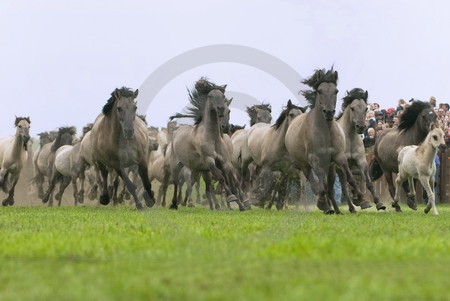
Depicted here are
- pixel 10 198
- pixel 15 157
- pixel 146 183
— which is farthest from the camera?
pixel 15 157

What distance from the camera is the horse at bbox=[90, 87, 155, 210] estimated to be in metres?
17.0

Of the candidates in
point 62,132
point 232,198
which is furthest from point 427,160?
point 62,132

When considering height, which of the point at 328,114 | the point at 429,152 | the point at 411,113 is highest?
the point at 411,113

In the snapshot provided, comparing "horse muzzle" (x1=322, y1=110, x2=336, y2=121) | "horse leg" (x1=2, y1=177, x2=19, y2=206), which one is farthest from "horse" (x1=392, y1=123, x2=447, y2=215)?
"horse leg" (x1=2, y1=177, x2=19, y2=206)

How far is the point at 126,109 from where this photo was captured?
16828 mm

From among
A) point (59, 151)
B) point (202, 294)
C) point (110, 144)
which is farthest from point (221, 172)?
point (202, 294)

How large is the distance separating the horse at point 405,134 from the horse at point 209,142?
401 cm

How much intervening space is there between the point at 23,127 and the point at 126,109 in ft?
30.7

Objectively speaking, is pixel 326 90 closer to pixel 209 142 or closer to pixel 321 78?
pixel 321 78

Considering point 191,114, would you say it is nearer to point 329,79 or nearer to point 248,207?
point 248,207

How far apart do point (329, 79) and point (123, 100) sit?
4.52 m

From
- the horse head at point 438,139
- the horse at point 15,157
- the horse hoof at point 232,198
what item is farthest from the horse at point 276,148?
the horse at point 15,157

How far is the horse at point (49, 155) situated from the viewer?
2944cm

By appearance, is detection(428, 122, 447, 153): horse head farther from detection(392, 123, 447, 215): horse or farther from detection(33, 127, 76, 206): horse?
detection(33, 127, 76, 206): horse
